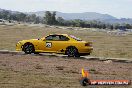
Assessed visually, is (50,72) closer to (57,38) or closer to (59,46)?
(59,46)

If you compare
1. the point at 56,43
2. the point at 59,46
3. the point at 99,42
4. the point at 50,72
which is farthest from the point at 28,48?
the point at 99,42

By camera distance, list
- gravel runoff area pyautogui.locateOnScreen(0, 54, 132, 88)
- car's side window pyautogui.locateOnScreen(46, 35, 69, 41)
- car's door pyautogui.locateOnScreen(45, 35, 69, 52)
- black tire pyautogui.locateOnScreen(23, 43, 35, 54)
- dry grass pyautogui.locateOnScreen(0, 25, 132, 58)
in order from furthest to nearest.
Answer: dry grass pyautogui.locateOnScreen(0, 25, 132, 58) < black tire pyautogui.locateOnScreen(23, 43, 35, 54) < car's side window pyautogui.locateOnScreen(46, 35, 69, 41) < car's door pyautogui.locateOnScreen(45, 35, 69, 52) < gravel runoff area pyautogui.locateOnScreen(0, 54, 132, 88)

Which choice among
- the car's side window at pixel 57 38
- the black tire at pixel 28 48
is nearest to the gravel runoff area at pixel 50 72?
the car's side window at pixel 57 38

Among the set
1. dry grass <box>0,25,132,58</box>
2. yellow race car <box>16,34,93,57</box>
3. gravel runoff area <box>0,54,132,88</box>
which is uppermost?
yellow race car <box>16,34,93,57</box>

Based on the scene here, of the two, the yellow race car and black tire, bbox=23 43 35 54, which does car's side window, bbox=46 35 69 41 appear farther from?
black tire, bbox=23 43 35 54

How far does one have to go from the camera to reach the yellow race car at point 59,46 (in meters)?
22.5

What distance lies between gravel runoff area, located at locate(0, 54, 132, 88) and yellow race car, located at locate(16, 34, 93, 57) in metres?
1.22

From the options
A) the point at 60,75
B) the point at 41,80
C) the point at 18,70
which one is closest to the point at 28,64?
the point at 18,70

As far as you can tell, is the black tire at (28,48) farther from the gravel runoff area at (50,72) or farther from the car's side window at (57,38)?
the gravel runoff area at (50,72)

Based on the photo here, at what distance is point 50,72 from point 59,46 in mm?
7034

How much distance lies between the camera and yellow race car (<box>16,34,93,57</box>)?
2245 cm

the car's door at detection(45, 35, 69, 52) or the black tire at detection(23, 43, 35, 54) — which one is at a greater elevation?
the car's door at detection(45, 35, 69, 52)

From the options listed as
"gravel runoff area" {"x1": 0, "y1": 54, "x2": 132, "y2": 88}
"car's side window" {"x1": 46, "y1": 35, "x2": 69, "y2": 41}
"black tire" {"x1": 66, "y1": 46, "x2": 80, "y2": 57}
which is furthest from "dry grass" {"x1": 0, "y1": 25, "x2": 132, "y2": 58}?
"gravel runoff area" {"x1": 0, "y1": 54, "x2": 132, "y2": 88}

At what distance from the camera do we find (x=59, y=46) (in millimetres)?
22953
